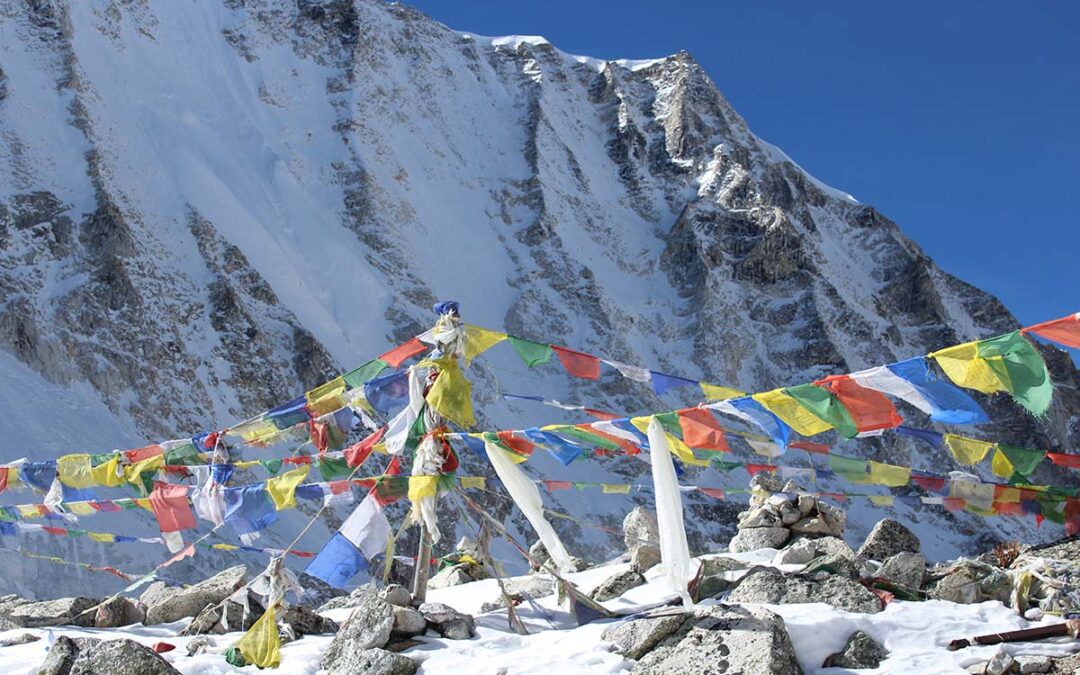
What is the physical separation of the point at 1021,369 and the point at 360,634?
5.58 m

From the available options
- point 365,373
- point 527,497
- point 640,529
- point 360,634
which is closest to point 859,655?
point 527,497

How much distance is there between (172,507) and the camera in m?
13.5

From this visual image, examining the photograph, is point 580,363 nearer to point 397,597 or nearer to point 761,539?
point 761,539

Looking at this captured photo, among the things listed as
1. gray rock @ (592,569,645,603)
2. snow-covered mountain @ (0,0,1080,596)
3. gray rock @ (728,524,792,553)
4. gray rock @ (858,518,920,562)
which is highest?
Answer: snow-covered mountain @ (0,0,1080,596)

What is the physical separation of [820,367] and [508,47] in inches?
1729

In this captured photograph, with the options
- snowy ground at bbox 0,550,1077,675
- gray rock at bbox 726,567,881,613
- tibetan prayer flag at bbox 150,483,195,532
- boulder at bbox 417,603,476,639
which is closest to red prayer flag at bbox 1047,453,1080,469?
snowy ground at bbox 0,550,1077,675

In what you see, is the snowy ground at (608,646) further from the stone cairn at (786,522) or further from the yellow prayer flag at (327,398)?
the yellow prayer flag at (327,398)

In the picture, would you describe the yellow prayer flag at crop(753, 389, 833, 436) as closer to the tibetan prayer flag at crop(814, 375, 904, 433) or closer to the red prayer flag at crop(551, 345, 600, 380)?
the tibetan prayer flag at crop(814, 375, 904, 433)

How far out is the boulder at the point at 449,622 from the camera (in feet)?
31.4

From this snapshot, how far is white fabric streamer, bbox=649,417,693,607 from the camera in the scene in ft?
30.1

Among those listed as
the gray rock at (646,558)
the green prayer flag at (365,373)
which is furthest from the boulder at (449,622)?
the green prayer flag at (365,373)

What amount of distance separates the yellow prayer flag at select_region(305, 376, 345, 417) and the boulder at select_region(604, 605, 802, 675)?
5111 millimetres

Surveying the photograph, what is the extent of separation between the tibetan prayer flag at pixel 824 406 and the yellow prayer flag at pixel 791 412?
0.03 m

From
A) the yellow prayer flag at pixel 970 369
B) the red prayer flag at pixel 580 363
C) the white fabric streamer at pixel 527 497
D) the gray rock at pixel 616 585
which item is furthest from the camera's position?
the red prayer flag at pixel 580 363
